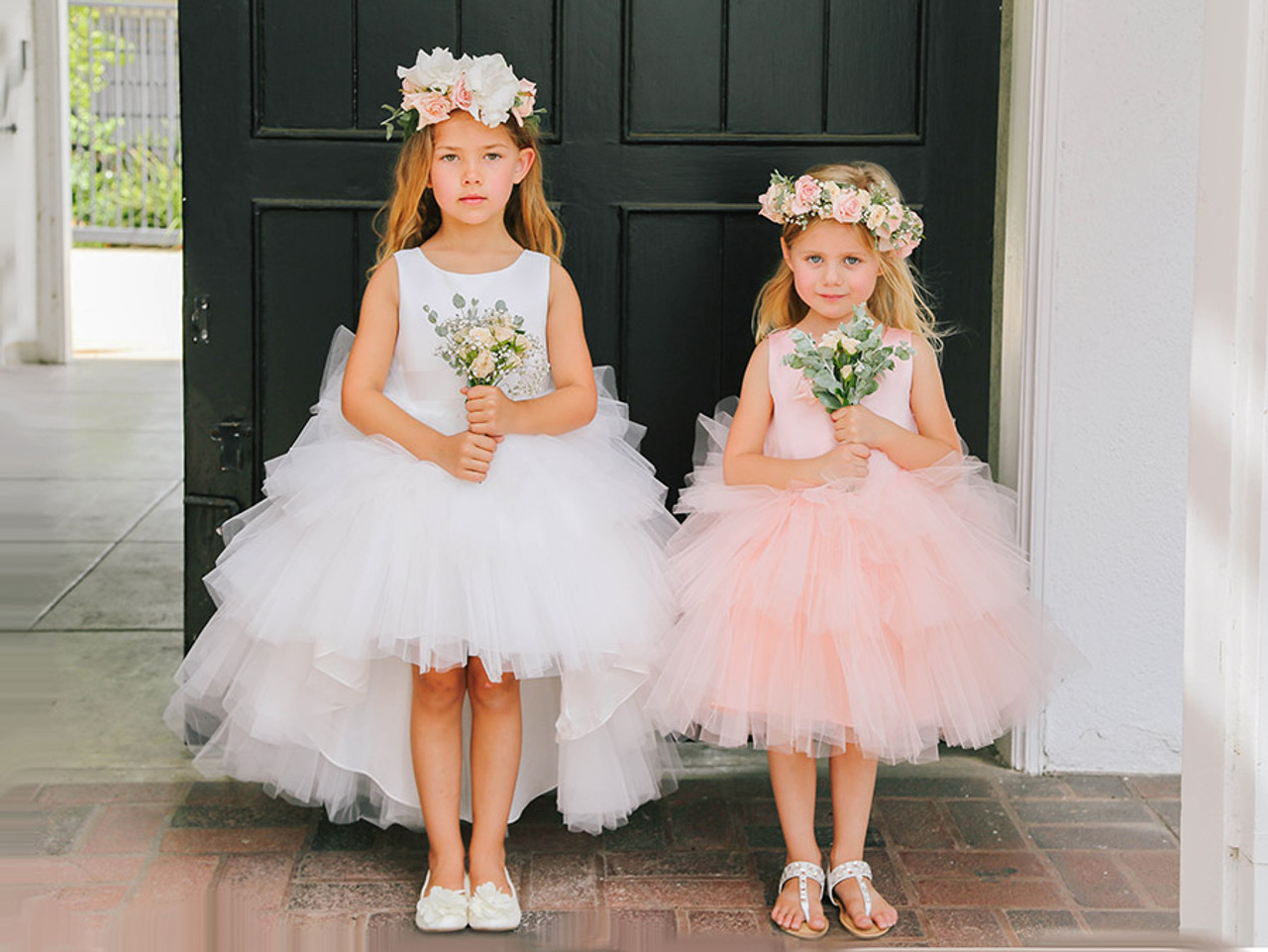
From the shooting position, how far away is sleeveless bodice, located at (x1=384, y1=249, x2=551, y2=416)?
11.0 ft

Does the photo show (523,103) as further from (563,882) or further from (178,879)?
(178,879)

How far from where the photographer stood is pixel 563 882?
3.42 m

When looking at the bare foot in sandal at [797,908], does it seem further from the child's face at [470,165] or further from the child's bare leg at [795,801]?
the child's face at [470,165]

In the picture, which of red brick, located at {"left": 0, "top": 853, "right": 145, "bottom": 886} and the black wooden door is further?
the black wooden door

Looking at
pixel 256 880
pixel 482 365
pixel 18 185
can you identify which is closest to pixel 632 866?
pixel 256 880

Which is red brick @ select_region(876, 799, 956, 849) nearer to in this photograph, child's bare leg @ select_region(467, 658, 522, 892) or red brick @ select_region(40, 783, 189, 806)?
child's bare leg @ select_region(467, 658, 522, 892)

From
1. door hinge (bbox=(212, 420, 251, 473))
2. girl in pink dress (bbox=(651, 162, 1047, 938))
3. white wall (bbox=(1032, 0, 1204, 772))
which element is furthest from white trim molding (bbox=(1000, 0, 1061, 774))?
door hinge (bbox=(212, 420, 251, 473))

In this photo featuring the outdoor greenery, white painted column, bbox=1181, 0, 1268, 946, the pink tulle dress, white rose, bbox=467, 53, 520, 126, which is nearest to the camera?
white painted column, bbox=1181, 0, 1268, 946

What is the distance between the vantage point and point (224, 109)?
391 centimetres

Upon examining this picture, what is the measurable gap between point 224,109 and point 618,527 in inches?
63.3

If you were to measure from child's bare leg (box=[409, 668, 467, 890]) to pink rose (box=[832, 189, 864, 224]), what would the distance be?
50.5 inches

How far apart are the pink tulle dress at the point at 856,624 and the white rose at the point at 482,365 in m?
0.57

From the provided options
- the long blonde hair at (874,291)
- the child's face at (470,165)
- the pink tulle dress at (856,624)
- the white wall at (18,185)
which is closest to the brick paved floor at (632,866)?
the pink tulle dress at (856,624)

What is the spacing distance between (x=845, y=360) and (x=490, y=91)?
0.95 m
